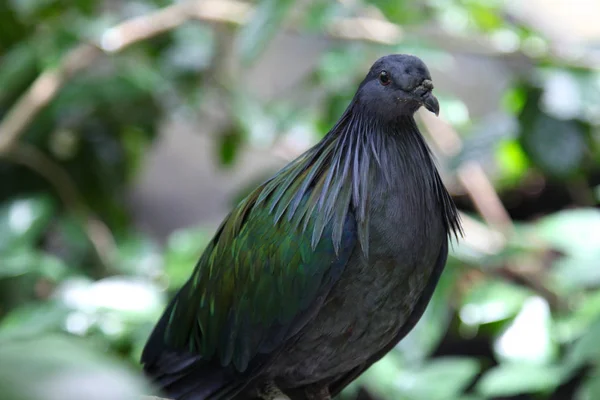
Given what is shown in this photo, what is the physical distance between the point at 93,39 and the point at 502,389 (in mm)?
1604

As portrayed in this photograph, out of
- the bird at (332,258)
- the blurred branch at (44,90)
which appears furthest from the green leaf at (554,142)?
the blurred branch at (44,90)

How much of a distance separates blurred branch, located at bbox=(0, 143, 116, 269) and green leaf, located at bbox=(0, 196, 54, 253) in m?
0.31

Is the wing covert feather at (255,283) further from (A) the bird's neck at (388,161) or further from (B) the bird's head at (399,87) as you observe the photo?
(B) the bird's head at (399,87)

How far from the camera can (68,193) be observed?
2875 millimetres

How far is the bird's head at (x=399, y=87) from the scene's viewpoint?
1.18 m

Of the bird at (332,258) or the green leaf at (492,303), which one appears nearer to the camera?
the bird at (332,258)

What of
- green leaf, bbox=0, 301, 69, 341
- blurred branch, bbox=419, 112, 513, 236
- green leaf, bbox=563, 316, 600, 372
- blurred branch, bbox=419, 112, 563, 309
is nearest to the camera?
green leaf, bbox=563, 316, 600, 372

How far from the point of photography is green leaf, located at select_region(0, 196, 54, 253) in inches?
91.0

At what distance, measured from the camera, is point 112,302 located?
213 cm

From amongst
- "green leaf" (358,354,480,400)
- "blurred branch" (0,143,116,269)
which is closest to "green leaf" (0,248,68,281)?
"blurred branch" (0,143,116,269)

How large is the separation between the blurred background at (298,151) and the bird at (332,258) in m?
0.34

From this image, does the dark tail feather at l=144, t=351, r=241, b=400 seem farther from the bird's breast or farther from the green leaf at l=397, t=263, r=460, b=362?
the green leaf at l=397, t=263, r=460, b=362

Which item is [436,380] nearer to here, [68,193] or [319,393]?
[319,393]

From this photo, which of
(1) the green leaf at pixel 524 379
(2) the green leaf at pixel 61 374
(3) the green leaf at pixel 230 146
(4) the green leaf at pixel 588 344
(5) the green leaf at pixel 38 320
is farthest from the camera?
(3) the green leaf at pixel 230 146
